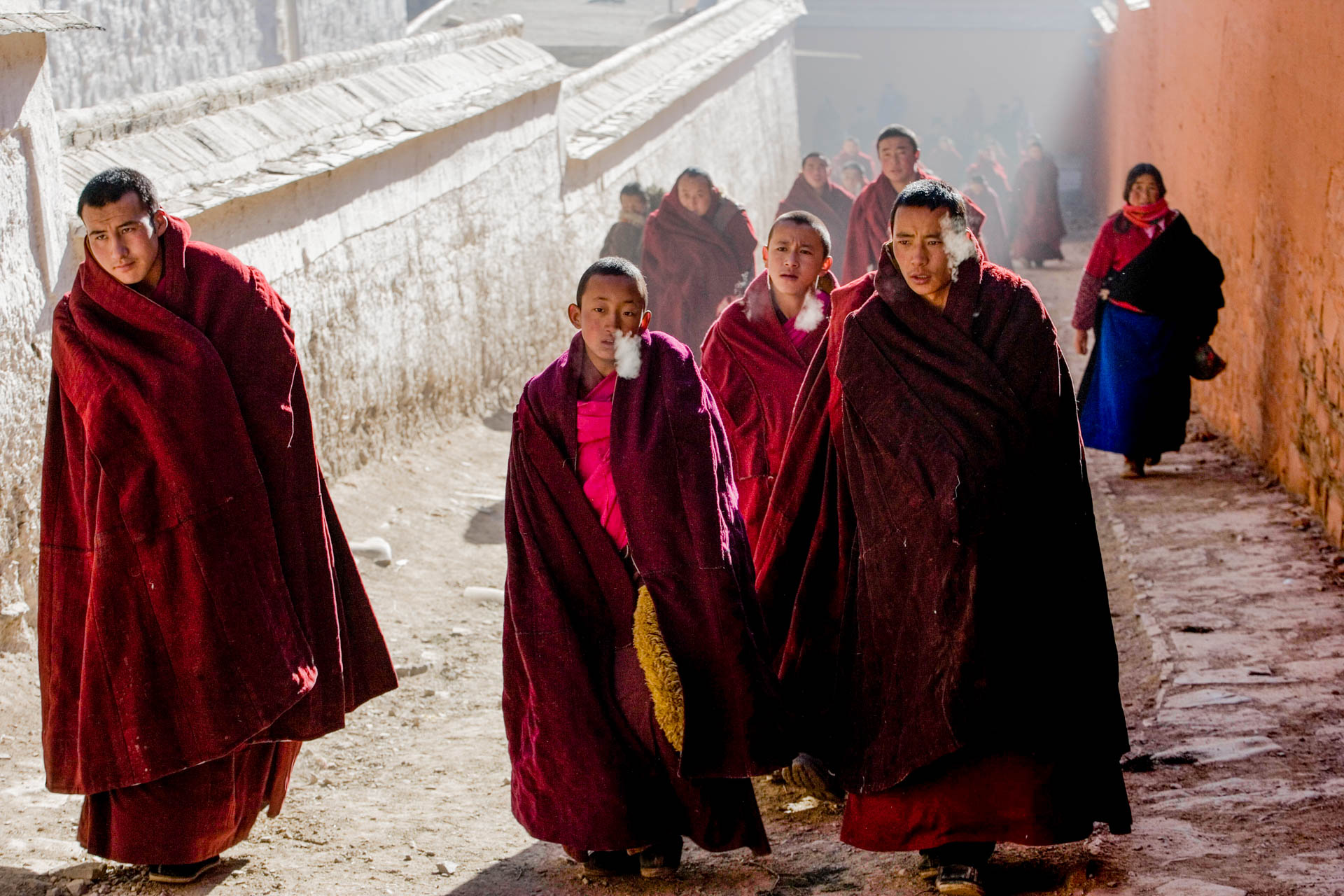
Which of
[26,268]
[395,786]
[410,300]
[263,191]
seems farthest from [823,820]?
[410,300]

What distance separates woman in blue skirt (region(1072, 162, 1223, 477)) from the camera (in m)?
7.64

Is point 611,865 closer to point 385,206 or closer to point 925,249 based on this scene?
point 925,249

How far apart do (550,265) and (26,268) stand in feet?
18.7

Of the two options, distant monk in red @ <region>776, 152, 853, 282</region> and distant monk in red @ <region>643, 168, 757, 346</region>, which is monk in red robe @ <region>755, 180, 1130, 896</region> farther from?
distant monk in red @ <region>776, 152, 853, 282</region>

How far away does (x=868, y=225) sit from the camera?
8445 mm

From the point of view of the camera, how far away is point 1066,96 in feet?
→ 87.4

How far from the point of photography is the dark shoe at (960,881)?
3.47 metres

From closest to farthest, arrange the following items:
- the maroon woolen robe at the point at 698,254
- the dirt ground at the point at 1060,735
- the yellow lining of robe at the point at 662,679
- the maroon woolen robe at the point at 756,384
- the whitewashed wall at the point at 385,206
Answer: the yellow lining of robe at the point at 662,679 → the dirt ground at the point at 1060,735 → the maroon woolen robe at the point at 756,384 → the whitewashed wall at the point at 385,206 → the maroon woolen robe at the point at 698,254

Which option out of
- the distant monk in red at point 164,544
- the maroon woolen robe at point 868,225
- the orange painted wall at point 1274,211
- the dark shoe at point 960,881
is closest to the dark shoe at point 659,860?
the dark shoe at point 960,881

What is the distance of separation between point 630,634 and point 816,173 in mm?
8063

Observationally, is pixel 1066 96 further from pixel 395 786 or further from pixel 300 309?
pixel 395 786

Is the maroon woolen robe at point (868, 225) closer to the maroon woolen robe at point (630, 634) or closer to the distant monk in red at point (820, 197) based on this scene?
the distant monk in red at point (820, 197)

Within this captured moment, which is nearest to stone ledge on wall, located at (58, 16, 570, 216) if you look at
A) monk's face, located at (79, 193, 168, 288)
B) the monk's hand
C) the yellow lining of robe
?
monk's face, located at (79, 193, 168, 288)

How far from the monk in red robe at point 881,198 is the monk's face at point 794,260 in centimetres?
301
